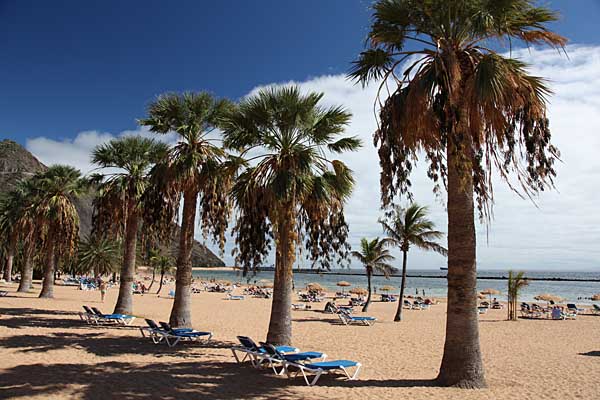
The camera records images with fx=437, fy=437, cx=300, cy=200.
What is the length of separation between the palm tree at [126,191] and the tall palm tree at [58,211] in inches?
163

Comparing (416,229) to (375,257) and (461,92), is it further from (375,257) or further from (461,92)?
(461,92)

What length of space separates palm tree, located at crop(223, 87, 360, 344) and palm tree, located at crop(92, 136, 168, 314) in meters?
8.01

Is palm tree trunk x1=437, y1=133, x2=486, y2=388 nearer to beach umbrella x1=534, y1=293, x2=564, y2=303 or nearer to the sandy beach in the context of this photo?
the sandy beach

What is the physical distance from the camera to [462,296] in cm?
830

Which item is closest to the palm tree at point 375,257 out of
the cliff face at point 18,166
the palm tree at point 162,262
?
the palm tree at point 162,262

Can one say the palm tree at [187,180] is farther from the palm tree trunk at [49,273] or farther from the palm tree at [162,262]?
the palm tree at [162,262]

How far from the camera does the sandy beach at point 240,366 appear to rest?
8.02 meters

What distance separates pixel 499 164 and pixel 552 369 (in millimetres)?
6455

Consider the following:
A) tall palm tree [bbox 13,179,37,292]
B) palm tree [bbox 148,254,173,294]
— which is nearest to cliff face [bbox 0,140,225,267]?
palm tree [bbox 148,254,173,294]

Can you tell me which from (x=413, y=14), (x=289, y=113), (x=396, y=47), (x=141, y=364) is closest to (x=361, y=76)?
(x=396, y=47)

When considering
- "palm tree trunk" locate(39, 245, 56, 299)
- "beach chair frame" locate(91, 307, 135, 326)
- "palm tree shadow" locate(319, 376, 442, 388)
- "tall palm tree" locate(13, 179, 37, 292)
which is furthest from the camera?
"tall palm tree" locate(13, 179, 37, 292)

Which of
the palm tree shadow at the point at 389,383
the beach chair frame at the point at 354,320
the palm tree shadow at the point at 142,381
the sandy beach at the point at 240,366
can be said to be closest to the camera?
the palm tree shadow at the point at 142,381

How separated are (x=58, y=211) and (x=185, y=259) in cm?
1204

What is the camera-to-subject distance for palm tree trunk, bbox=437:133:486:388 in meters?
8.18
